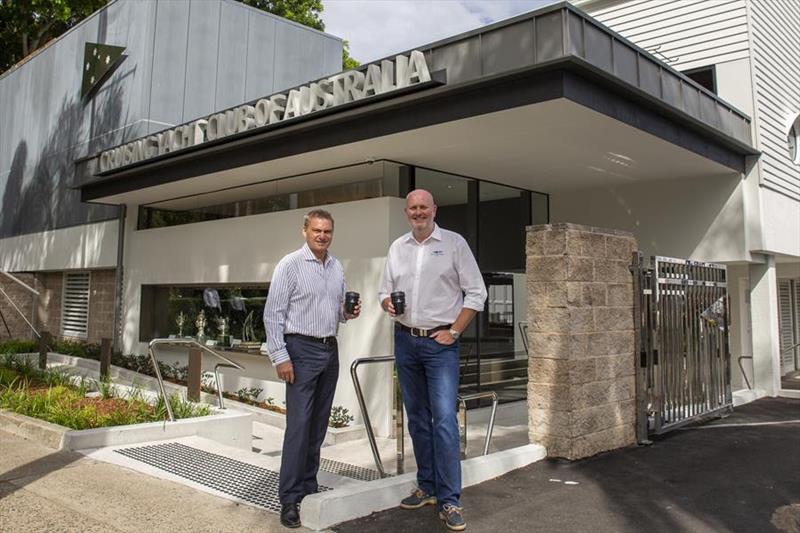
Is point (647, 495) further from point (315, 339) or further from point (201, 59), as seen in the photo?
point (201, 59)

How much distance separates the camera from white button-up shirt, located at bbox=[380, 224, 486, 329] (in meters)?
3.86

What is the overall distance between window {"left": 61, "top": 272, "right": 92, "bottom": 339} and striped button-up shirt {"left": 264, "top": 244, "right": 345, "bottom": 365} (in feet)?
43.5

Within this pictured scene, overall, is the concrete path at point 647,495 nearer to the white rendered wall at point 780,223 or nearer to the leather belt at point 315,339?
the leather belt at point 315,339

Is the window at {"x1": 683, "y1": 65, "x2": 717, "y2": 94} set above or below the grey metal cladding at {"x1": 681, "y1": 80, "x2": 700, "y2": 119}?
above

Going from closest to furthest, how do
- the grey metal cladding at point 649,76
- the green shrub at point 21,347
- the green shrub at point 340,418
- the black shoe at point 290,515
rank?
the black shoe at point 290,515 → the grey metal cladding at point 649,76 → the green shrub at point 340,418 → the green shrub at point 21,347

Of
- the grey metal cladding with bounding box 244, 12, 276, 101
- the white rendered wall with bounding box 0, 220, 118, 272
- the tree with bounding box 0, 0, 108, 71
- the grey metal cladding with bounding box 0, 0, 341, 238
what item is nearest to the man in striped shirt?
the grey metal cladding with bounding box 0, 0, 341, 238

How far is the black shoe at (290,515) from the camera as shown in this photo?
3646 millimetres

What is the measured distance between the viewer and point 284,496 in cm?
373

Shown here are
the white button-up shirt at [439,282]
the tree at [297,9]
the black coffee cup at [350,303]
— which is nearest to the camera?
the white button-up shirt at [439,282]

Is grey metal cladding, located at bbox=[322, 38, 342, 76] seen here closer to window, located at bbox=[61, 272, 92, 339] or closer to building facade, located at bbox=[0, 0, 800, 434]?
building facade, located at bbox=[0, 0, 800, 434]

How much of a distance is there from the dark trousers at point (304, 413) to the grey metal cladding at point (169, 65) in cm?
1108

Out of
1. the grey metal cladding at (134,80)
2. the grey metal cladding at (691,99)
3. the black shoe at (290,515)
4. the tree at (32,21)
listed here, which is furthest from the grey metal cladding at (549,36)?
the tree at (32,21)

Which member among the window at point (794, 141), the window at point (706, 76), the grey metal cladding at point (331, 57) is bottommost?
the window at point (794, 141)

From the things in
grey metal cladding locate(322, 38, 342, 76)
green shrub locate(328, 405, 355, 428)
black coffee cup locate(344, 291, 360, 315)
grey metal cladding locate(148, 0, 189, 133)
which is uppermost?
grey metal cladding locate(322, 38, 342, 76)
